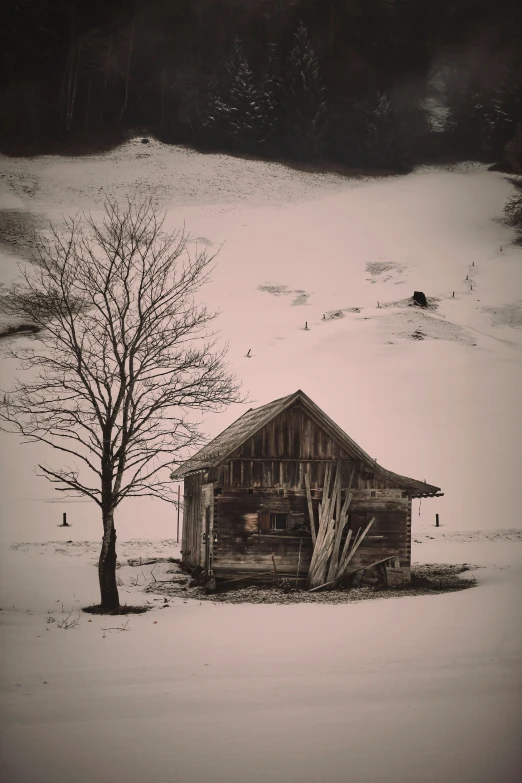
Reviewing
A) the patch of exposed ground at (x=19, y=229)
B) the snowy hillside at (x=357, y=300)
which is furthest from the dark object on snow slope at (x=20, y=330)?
the patch of exposed ground at (x=19, y=229)

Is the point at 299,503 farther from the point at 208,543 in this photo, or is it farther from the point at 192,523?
the point at 192,523

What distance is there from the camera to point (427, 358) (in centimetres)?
→ 4084

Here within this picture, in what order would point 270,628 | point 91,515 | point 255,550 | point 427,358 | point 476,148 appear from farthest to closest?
point 476,148 < point 427,358 < point 91,515 < point 255,550 < point 270,628

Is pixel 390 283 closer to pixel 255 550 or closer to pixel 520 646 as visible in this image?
pixel 255 550

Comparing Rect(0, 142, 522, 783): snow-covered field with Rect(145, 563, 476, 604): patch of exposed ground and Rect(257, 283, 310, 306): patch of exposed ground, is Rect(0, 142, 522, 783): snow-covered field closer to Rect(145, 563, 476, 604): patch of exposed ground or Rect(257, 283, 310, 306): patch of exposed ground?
Rect(257, 283, 310, 306): patch of exposed ground

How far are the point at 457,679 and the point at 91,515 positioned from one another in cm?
2000

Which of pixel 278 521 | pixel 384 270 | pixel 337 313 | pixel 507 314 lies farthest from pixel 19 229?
pixel 278 521

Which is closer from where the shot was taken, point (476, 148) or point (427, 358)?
point (427, 358)

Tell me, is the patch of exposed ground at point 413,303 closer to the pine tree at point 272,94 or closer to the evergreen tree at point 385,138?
the evergreen tree at point 385,138

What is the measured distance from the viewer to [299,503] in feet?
61.6

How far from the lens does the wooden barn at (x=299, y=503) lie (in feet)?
60.4

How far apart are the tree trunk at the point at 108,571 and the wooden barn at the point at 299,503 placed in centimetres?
362

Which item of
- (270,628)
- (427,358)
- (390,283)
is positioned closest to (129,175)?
(390,283)

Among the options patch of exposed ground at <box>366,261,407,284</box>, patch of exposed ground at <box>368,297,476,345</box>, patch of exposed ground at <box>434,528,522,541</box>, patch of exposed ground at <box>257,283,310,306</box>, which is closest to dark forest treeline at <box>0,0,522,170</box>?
patch of exposed ground at <box>366,261,407,284</box>
